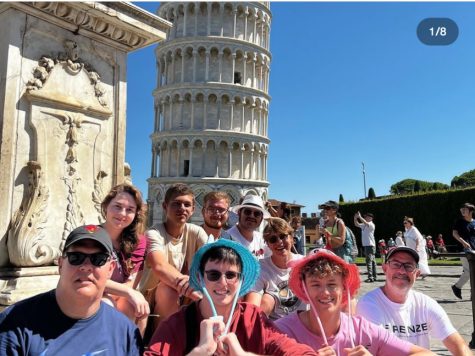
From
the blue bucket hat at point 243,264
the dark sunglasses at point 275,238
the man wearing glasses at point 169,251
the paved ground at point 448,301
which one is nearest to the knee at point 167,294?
the man wearing glasses at point 169,251

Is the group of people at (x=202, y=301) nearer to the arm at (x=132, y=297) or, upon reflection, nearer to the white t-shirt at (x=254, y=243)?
the arm at (x=132, y=297)

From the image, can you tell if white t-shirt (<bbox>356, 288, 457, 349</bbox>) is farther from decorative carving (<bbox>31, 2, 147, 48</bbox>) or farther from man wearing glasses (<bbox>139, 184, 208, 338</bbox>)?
decorative carving (<bbox>31, 2, 147, 48</bbox>)

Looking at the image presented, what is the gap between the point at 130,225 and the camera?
2.50 m

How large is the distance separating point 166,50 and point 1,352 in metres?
40.7

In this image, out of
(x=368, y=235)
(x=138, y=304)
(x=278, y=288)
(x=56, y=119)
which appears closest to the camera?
(x=138, y=304)

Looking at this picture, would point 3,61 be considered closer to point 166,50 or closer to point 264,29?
point 166,50

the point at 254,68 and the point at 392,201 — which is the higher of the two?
the point at 254,68

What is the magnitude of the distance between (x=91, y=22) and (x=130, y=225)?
5.90 feet

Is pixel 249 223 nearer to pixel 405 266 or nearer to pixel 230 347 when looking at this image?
pixel 405 266

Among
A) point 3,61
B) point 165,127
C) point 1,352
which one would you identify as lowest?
point 1,352

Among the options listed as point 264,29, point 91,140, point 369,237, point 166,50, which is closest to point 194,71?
point 166,50

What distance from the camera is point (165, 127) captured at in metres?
39.9

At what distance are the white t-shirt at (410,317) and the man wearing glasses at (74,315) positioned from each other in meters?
1.47

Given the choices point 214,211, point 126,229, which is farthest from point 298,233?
point 126,229
